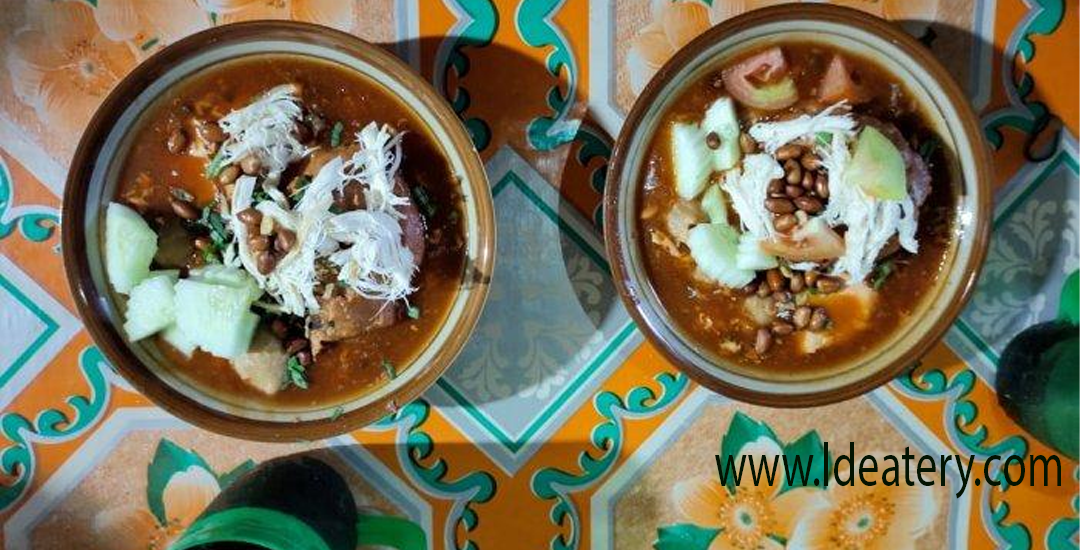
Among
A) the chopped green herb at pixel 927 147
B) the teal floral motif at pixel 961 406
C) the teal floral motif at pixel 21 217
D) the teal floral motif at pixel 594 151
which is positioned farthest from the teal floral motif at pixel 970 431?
the teal floral motif at pixel 21 217

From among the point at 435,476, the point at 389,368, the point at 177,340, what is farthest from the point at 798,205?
Result: the point at 177,340

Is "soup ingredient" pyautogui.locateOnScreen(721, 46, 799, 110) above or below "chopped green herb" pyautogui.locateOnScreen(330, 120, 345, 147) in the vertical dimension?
above

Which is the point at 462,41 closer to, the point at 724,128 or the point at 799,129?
the point at 724,128

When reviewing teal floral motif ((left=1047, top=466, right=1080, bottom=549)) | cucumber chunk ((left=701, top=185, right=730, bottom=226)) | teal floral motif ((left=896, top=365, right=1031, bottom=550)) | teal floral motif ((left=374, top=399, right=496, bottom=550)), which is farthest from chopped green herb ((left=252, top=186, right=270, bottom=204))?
teal floral motif ((left=1047, top=466, right=1080, bottom=549))

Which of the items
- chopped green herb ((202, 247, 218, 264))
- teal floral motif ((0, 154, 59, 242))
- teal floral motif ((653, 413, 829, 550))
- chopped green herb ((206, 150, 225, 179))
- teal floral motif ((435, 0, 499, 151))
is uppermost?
teal floral motif ((435, 0, 499, 151))

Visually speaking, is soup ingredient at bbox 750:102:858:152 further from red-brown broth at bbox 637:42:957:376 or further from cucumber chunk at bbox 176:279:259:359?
cucumber chunk at bbox 176:279:259:359

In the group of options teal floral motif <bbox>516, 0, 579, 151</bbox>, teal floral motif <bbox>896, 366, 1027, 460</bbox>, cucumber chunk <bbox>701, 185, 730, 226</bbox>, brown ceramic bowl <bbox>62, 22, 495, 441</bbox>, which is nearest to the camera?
brown ceramic bowl <bbox>62, 22, 495, 441</bbox>
